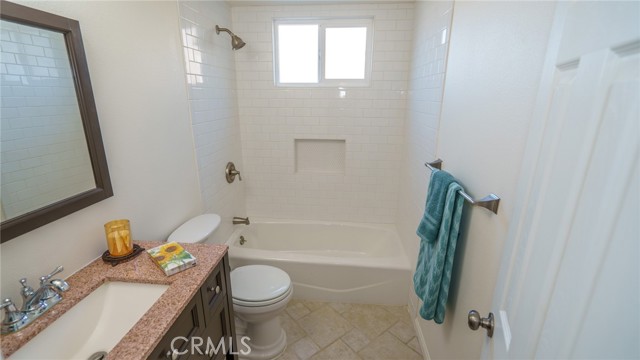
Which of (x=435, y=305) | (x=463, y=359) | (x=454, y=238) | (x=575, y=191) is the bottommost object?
(x=463, y=359)

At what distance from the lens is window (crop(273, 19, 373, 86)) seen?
2490 mm

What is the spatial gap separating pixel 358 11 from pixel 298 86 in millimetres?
783

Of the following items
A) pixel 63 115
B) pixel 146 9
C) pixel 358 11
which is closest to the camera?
pixel 63 115

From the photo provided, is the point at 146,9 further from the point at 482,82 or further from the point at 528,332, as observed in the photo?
the point at 528,332

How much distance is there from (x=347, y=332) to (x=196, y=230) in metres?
1.27

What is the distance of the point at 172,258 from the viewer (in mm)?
1124

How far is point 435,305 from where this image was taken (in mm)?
1290

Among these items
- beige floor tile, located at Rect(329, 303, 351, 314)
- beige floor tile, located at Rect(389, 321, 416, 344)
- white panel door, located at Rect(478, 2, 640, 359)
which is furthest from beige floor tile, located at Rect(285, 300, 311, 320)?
white panel door, located at Rect(478, 2, 640, 359)

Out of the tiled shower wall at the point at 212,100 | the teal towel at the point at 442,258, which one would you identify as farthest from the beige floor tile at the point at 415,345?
the tiled shower wall at the point at 212,100

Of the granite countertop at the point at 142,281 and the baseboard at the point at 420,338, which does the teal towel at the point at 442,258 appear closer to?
the baseboard at the point at 420,338

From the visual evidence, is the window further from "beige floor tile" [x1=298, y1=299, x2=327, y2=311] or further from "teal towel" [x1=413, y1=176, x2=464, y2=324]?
"beige floor tile" [x1=298, y1=299, x2=327, y2=311]

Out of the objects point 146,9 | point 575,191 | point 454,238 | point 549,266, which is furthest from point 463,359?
point 146,9

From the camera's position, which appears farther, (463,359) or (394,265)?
(394,265)

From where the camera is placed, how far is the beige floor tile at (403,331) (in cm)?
198
